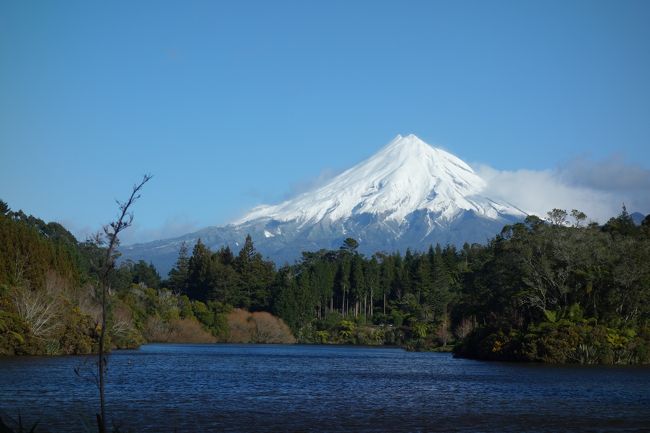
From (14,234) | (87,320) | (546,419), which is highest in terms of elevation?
(14,234)

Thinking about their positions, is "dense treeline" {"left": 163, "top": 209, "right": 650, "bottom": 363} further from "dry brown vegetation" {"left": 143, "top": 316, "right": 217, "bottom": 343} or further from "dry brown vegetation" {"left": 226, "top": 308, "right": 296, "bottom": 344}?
"dry brown vegetation" {"left": 143, "top": 316, "right": 217, "bottom": 343}

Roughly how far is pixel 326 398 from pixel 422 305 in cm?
7164

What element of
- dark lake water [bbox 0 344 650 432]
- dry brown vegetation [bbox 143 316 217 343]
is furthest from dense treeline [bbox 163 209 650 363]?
dry brown vegetation [bbox 143 316 217 343]

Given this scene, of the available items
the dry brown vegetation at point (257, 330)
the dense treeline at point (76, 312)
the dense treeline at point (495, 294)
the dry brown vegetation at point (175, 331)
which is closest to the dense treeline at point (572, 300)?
the dense treeline at point (495, 294)

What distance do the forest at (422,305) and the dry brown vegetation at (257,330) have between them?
0.39 ft

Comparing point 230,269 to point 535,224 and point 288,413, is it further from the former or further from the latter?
point 288,413

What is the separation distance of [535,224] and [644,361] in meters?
16.5

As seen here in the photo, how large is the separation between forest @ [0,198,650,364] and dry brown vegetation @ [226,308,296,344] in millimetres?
118

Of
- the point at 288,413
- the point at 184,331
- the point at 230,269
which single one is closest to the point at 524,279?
the point at 288,413

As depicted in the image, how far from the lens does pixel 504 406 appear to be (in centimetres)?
2489

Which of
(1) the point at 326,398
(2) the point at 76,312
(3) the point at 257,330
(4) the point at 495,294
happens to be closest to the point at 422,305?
(3) the point at 257,330

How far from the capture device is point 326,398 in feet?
86.6

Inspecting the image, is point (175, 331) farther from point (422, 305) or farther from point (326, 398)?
point (326, 398)

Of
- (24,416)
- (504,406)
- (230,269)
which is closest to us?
(24,416)
